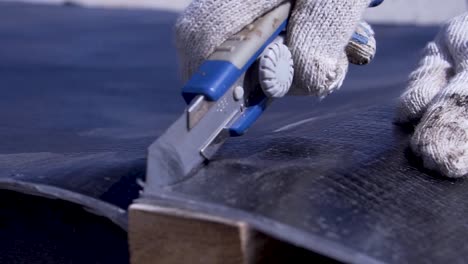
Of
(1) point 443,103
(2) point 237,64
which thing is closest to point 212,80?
(2) point 237,64

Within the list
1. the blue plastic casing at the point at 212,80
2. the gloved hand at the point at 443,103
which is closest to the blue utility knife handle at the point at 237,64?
the blue plastic casing at the point at 212,80

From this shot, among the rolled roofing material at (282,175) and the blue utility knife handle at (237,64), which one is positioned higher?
the blue utility knife handle at (237,64)

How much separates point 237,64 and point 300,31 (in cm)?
10

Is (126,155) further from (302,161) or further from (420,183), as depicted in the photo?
(420,183)

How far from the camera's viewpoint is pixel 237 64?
67 cm

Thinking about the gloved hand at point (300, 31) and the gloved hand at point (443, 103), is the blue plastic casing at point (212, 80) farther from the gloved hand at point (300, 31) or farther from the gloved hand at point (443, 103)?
the gloved hand at point (443, 103)

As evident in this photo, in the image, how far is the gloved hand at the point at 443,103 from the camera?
2.50 feet

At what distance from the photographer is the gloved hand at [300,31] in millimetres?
696

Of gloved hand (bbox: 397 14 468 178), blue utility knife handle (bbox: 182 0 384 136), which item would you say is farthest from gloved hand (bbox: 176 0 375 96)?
gloved hand (bbox: 397 14 468 178)

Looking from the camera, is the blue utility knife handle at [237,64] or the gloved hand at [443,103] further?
the gloved hand at [443,103]

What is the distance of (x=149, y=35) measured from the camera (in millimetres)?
2475

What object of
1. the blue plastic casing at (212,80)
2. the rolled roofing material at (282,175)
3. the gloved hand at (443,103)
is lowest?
the rolled roofing material at (282,175)

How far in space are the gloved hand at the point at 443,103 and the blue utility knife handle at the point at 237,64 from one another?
0.19 meters

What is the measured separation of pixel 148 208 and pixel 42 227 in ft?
0.76
